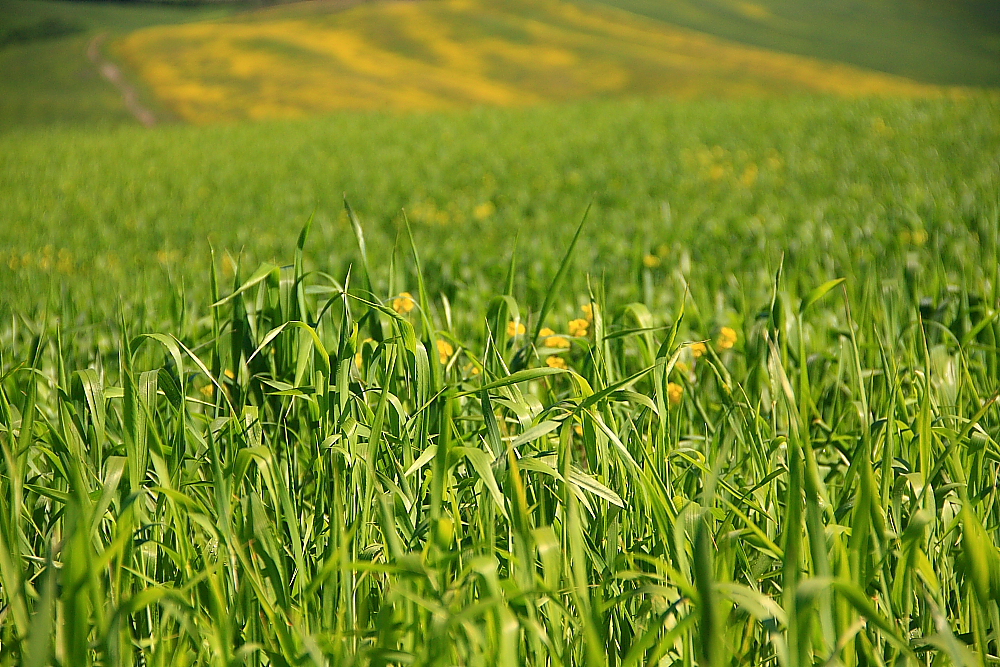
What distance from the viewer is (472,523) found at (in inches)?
46.4

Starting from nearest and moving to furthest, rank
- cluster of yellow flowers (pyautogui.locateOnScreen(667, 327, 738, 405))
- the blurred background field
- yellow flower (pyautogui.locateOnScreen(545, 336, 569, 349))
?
cluster of yellow flowers (pyautogui.locateOnScreen(667, 327, 738, 405)), yellow flower (pyautogui.locateOnScreen(545, 336, 569, 349)), the blurred background field

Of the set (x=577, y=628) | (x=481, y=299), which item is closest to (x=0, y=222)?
(x=481, y=299)

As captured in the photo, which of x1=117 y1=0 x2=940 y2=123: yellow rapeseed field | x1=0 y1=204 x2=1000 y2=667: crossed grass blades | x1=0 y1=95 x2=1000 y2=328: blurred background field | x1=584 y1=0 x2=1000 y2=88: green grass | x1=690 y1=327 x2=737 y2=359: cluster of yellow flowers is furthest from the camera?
x1=584 y1=0 x2=1000 y2=88: green grass

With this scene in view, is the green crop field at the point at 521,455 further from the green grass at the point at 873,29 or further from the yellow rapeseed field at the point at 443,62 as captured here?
the green grass at the point at 873,29

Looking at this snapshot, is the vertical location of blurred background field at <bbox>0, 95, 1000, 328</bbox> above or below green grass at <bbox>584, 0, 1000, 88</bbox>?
below

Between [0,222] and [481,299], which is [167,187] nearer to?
[0,222]

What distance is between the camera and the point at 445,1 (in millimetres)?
53094

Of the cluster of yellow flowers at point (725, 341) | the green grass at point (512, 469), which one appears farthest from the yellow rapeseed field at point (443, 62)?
the cluster of yellow flowers at point (725, 341)

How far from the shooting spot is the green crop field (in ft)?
3.37

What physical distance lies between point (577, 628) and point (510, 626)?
0.90ft

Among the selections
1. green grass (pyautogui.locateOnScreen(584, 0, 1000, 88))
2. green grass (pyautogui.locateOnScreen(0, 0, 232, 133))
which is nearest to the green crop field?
green grass (pyautogui.locateOnScreen(0, 0, 232, 133))

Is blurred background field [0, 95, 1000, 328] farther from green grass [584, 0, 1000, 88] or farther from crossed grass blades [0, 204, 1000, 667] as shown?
green grass [584, 0, 1000, 88]

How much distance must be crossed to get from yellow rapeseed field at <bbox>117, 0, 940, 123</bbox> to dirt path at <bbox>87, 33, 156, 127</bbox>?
3.51 ft

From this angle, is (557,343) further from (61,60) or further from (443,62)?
(443,62)
